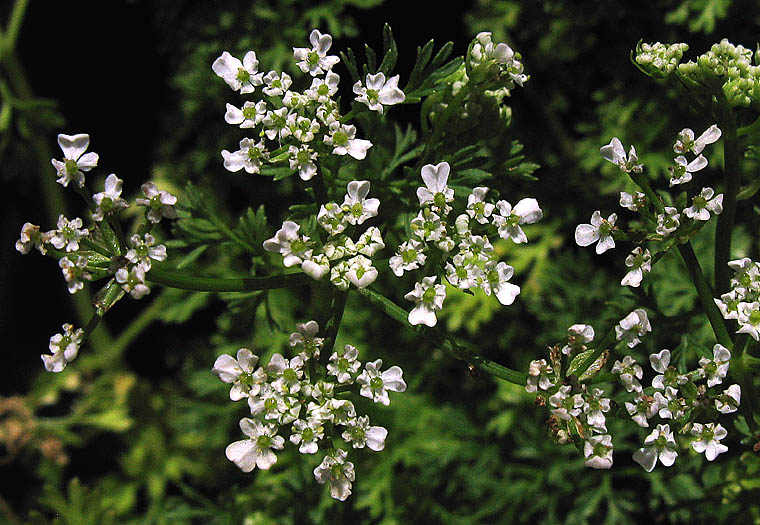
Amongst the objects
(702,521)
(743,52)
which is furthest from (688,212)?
(702,521)

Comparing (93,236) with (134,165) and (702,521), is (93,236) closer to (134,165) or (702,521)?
(702,521)

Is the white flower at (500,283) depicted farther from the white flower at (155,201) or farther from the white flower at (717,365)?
the white flower at (155,201)

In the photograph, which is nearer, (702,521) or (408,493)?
(702,521)

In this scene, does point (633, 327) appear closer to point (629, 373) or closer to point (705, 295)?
point (629, 373)

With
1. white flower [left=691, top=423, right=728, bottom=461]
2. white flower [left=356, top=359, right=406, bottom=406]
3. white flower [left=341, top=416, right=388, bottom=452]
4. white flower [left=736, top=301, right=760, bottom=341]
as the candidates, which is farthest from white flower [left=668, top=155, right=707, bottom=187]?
white flower [left=341, top=416, right=388, bottom=452]

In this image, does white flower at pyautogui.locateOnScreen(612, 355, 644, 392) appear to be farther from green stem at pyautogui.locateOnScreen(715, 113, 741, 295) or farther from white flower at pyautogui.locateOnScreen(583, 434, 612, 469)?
green stem at pyautogui.locateOnScreen(715, 113, 741, 295)

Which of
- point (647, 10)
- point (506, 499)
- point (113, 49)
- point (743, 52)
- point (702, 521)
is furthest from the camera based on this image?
point (113, 49)

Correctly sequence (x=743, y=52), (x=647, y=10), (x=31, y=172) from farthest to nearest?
(x=31, y=172), (x=647, y=10), (x=743, y=52)

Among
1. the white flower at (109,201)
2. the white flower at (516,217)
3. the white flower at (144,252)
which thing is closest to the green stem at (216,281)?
the white flower at (144,252)
